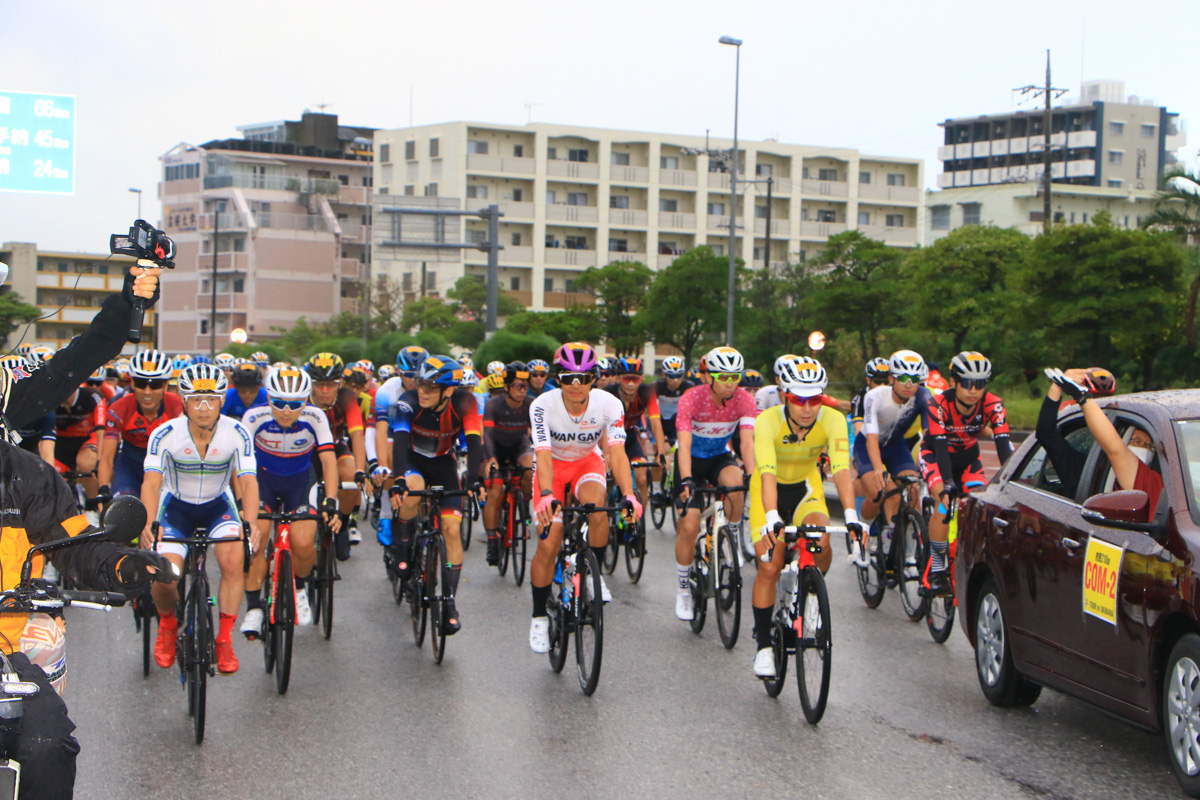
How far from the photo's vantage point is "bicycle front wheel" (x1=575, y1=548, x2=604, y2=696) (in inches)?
288

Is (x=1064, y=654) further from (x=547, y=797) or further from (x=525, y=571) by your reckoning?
(x=525, y=571)

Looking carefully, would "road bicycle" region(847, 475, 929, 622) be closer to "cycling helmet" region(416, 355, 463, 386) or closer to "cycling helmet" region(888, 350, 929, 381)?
"cycling helmet" region(888, 350, 929, 381)

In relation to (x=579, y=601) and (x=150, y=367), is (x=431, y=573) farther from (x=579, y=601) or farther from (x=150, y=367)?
(x=150, y=367)

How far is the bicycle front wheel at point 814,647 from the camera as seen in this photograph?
666 cm

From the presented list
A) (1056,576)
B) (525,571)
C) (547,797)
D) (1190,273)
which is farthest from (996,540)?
(1190,273)

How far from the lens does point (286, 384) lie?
857 cm

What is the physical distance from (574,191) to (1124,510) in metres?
80.1

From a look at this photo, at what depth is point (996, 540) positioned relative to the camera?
7.21 m

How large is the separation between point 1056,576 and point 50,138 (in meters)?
16.9

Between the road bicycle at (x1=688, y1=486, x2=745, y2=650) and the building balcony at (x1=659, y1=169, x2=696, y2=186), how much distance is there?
7663cm

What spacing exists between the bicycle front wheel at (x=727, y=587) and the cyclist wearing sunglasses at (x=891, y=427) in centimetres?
181

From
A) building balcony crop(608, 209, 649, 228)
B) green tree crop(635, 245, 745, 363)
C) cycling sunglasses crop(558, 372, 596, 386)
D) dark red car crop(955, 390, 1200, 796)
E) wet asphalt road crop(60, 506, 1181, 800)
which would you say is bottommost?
wet asphalt road crop(60, 506, 1181, 800)

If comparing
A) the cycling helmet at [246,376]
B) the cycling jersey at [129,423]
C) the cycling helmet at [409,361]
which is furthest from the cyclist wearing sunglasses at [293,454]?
the cycling helmet at [409,361]

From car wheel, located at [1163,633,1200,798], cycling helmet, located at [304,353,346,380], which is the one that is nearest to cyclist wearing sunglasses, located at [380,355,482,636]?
cycling helmet, located at [304,353,346,380]
